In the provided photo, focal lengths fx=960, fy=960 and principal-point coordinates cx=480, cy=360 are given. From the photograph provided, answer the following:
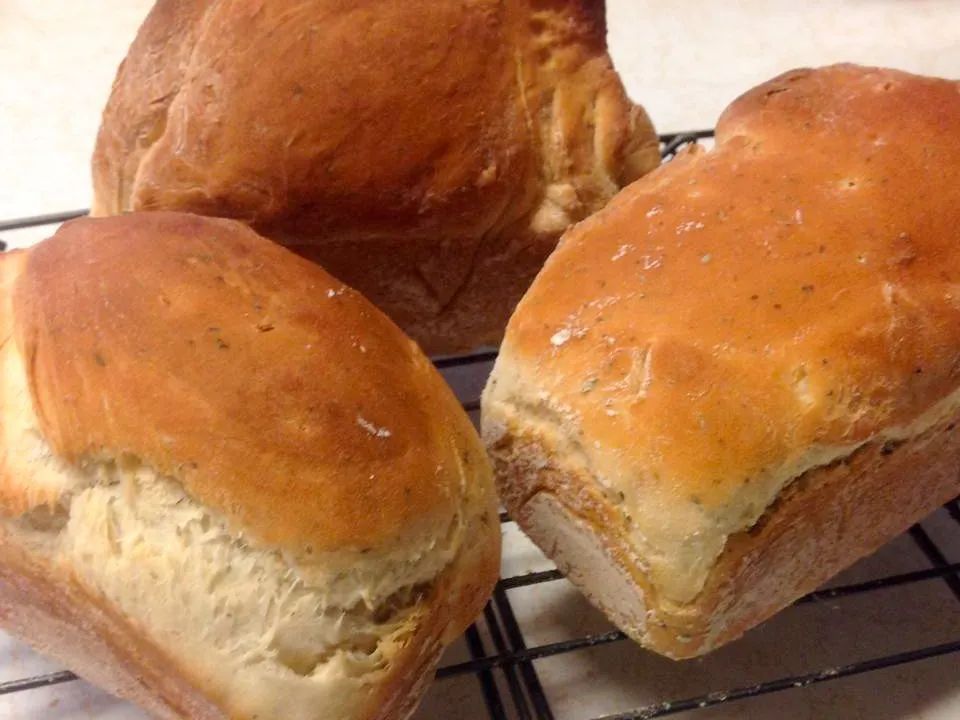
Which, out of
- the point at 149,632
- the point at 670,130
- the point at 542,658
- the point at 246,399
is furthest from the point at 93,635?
the point at 670,130

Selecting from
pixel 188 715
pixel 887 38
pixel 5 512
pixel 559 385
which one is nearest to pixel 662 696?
pixel 559 385

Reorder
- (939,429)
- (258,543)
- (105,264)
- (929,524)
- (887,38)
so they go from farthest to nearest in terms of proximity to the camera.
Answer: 1. (887,38)
2. (929,524)
3. (939,429)
4. (105,264)
5. (258,543)

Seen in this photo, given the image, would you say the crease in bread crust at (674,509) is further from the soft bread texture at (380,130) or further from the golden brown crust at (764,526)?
the soft bread texture at (380,130)

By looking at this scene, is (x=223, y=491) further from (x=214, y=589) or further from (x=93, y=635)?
(x=93, y=635)

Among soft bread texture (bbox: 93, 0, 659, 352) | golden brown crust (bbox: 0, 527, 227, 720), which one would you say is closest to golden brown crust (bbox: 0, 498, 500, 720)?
golden brown crust (bbox: 0, 527, 227, 720)

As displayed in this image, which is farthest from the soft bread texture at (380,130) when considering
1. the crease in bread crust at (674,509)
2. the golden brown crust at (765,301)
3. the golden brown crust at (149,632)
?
the golden brown crust at (149,632)

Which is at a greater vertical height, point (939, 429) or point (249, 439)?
point (249, 439)

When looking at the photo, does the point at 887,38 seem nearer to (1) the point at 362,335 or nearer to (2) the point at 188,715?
(1) the point at 362,335
